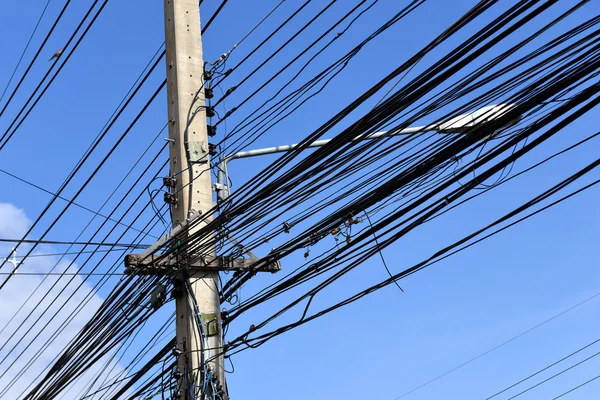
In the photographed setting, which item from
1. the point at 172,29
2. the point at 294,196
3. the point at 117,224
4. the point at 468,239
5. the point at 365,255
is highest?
the point at 172,29

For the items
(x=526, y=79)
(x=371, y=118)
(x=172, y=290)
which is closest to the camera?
(x=526, y=79)

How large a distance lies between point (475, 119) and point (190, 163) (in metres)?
3.01

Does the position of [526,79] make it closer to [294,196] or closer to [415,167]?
[415,167]

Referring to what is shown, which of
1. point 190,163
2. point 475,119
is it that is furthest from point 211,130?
point 475,119

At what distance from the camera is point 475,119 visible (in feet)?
19.2

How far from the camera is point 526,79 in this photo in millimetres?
5590

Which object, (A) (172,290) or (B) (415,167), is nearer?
(B) (415,167)

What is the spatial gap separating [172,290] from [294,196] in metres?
1.71

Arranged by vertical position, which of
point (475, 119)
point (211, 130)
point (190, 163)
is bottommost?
point (475, 119)

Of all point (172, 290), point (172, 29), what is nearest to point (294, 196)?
point (172, 290)

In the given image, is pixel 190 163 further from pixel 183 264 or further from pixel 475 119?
pixel 475 119

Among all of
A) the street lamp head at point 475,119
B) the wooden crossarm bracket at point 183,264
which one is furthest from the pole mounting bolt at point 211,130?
the street lamp head at point 475,119

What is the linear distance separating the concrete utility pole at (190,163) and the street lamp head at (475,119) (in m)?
2.65

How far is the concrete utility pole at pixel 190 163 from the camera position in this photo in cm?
766
